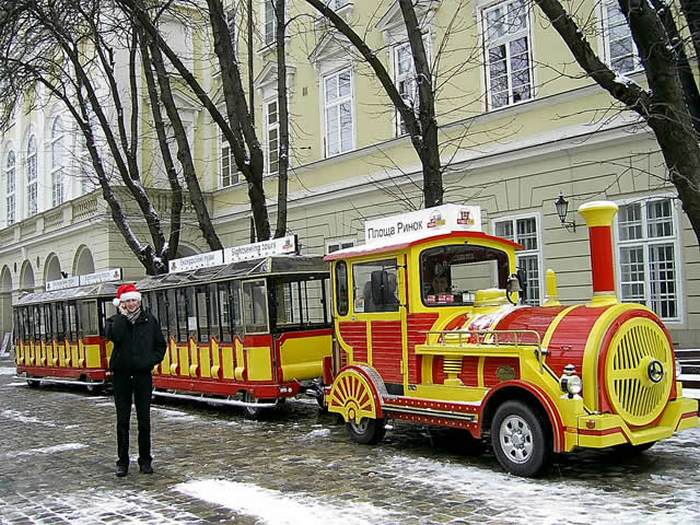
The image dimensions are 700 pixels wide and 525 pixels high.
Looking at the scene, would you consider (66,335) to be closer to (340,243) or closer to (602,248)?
(340,243)

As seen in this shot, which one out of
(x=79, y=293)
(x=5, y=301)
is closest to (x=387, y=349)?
(x=79, y=293)

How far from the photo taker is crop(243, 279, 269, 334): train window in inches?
480

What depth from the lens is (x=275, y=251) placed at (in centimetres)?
1256

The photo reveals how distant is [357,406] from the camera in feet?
30.6

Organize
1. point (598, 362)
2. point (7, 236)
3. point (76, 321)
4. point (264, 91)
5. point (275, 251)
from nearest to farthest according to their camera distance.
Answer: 1. point (598, 362)
2. point (275, 251)
3. point (76, 321)
4. point (264, 91)
5. point (7, 236)

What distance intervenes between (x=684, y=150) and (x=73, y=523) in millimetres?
6675

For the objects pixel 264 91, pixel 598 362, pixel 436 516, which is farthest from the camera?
pixel 264 91

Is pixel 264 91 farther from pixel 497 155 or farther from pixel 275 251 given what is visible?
pixel 275 251

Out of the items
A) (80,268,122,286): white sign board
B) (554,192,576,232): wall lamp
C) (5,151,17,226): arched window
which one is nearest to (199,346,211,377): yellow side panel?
(80,268,122,286): white sign board

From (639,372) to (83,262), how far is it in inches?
1014

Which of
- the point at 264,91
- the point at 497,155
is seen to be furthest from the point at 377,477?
the point at 264,91

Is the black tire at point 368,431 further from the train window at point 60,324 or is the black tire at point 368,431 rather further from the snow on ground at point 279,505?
the train window at point 60,324

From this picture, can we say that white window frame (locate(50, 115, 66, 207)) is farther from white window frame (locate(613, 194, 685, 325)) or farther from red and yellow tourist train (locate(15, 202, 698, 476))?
white window frame (locate(613, 194, 685, 325))

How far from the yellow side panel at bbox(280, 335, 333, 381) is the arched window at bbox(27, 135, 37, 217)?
26741 millimetres
